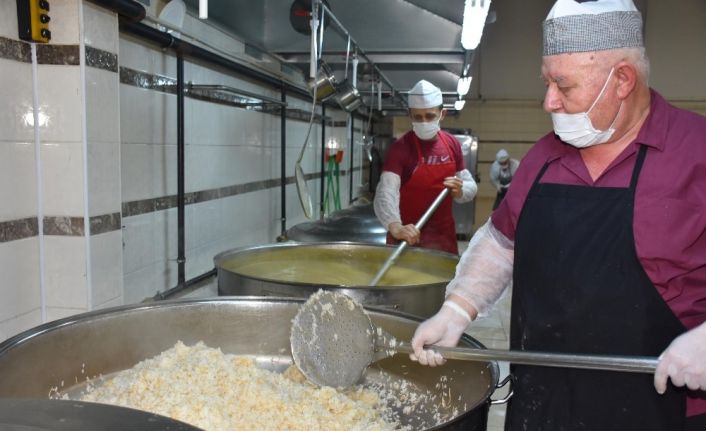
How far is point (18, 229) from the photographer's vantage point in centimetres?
161

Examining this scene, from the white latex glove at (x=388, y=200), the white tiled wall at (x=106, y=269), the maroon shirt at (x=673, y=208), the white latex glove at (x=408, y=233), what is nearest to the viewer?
the maroon shirt at (x=673, y=208)

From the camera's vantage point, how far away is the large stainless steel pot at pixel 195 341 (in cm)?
121

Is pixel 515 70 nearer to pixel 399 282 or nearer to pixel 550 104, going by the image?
pixel 399 282

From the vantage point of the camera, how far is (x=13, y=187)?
159 centimetres

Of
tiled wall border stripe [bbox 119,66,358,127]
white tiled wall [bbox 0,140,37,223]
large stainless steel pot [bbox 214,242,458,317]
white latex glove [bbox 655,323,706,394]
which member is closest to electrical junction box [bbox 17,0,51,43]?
white tiled wall [bbox 0,140,37,223]

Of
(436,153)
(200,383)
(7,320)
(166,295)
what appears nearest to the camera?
(200,383)

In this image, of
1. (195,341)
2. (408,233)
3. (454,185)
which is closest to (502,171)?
(454,185)

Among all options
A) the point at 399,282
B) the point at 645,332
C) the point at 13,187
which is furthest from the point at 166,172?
the point at 645,332

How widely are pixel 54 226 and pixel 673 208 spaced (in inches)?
63.2

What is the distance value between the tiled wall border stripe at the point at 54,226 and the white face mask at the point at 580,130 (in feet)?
4.32

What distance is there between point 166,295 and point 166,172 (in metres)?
0.53

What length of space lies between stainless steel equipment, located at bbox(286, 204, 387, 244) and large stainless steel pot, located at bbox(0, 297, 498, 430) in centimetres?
145

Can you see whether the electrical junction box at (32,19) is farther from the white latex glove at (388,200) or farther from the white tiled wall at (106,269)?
the white latex glove at (388,200)

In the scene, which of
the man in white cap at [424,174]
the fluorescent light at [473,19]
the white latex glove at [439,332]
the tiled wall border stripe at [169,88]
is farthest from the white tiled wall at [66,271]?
the man in white cap at [424,174]
